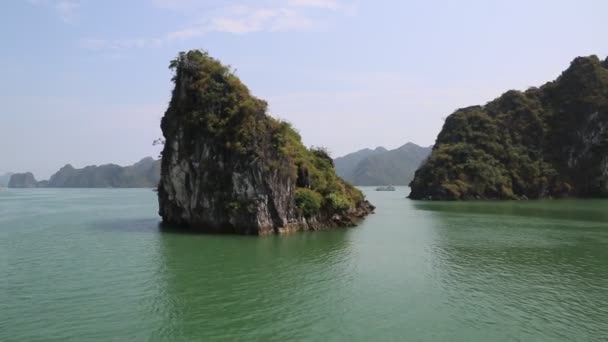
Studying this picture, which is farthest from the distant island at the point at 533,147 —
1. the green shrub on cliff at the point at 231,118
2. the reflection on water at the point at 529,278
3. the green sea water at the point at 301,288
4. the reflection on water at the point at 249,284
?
the reflection on water at the point at 249,284

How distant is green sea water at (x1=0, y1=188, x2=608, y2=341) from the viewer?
15.6m

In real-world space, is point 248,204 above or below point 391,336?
above

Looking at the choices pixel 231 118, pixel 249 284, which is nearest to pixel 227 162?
pixel 231 118

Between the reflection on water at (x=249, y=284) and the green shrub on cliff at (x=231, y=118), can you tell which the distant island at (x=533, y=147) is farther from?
the reflection on water at (x=249, y=284)

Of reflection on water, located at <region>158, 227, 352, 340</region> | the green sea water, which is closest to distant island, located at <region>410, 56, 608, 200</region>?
the green sea water

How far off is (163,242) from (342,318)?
21569mm

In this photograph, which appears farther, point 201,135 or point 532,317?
point 201,135

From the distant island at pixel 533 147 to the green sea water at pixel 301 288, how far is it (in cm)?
6794

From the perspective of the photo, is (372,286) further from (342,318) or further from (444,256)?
(444,256)

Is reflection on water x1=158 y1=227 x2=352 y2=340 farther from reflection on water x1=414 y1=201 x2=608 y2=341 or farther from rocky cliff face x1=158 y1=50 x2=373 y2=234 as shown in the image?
reflection on water x1=414 y1=201 x2=608 y2=341

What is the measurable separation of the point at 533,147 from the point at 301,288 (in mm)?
113889

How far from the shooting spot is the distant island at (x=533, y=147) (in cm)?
10381

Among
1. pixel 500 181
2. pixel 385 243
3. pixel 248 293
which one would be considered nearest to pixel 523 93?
pixel 500 181

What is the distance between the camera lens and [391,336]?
49.7 ft
